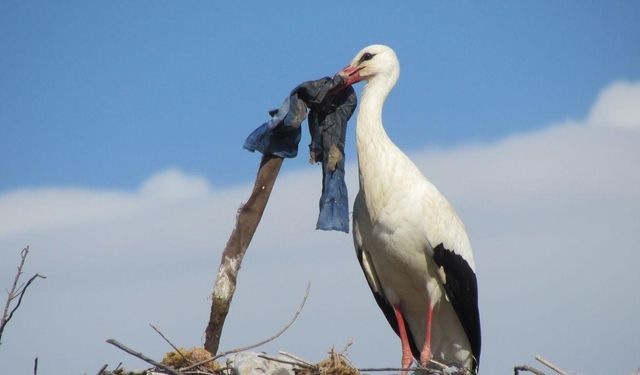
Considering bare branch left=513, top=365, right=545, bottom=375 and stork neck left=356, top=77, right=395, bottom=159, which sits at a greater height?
stork neck left=356, top=77, right=395, bottom=159

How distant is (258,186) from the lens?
21.4 ft

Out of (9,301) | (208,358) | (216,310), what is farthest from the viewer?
(216,310)

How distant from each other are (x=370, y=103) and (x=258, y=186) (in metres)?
1.03

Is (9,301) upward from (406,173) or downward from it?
downward

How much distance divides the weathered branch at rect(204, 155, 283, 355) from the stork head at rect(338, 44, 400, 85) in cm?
94

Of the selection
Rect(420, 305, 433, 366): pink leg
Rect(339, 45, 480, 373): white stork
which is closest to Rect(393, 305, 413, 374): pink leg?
Rect(339, 45, 480, 373): white stork

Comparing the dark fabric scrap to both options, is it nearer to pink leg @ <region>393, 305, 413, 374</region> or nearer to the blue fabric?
the blue fabric

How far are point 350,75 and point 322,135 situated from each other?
0.54 metres

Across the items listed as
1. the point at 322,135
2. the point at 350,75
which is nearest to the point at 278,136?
the point at 322,135

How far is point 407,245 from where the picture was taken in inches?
263

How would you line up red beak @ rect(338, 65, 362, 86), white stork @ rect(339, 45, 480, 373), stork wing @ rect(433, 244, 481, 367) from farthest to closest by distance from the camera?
red beak @ rect(338, 65, 362, 86) < stork wing @ rect(433, 244, 481, 367) < white stork @ rect(339, 45, 480, 373)

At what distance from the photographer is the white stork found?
21.9 feet

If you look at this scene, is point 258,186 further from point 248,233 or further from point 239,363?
point 239,363

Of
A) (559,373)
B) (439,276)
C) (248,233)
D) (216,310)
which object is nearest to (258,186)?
(248,233)
